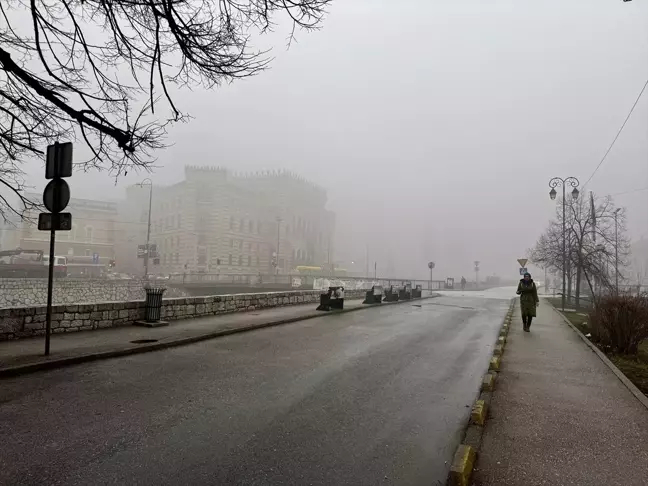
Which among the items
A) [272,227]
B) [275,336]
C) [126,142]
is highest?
[272,227]

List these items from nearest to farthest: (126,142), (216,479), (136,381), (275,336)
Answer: (216,479)
(136,381)
(126,142)
(275,336)

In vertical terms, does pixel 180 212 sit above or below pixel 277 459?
above

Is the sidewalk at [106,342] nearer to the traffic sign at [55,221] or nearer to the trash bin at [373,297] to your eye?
the traffic sign at [55,221]

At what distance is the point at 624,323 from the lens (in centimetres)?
956

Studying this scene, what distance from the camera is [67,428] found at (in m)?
4.10

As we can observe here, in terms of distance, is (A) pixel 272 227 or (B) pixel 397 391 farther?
(A) pixel 272 227

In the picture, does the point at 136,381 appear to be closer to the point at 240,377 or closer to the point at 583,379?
the point at 240,377

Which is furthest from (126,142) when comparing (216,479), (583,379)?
(583,379)

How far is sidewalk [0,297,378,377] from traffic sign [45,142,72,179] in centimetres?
304

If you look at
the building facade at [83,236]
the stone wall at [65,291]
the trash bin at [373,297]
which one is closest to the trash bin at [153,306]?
the trash bin at [373,297]

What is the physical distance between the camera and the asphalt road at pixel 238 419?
3.33m

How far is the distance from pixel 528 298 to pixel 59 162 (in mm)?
13206

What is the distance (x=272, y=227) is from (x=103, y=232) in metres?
37.4

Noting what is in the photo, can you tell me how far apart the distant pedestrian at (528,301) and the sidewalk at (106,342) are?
7.91 metres
